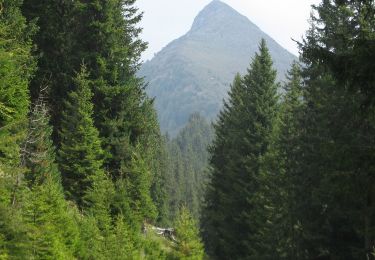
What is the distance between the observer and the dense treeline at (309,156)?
376 inches

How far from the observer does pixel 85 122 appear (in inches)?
1008

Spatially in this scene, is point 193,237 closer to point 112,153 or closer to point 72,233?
point 112,153

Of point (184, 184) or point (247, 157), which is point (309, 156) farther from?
point (184, 184)

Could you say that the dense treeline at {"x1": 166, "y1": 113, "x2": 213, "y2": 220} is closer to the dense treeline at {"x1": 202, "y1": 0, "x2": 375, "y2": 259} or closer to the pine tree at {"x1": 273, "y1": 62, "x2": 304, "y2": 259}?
the dense treeline at {"x1": 202, "y1": 0, "x2": 375, "y2": 259}

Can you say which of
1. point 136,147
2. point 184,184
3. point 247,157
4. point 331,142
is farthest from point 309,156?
point 184,184

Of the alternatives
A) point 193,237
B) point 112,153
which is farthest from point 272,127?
point 112,153

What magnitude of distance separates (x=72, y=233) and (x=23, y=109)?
646cm

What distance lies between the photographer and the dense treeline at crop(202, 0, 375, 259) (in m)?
9.55

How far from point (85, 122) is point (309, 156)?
1253cm

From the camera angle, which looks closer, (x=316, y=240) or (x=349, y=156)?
(x=349, y=156)

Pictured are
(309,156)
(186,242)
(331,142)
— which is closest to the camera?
(331,142)

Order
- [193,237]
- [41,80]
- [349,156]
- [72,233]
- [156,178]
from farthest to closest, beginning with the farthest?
[156,178] → [193,237] → [41,80] → [72,233] → [349,156]

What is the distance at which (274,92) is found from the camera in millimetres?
36906

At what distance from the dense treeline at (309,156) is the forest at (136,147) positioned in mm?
67
